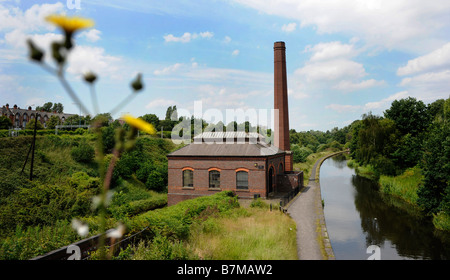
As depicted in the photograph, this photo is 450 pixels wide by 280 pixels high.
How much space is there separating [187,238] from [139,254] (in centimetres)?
314

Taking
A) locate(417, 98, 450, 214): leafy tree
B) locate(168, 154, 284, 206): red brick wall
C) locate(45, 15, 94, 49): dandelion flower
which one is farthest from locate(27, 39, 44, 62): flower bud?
locate(417, 98, 450, 214): leafy tree

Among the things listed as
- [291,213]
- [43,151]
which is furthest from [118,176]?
[291,213]

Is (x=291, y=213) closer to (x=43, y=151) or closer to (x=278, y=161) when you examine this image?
(x=278, y=161)

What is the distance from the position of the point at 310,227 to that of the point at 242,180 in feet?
23.1

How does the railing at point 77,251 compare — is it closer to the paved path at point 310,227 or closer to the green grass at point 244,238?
the green grass at point 244,238

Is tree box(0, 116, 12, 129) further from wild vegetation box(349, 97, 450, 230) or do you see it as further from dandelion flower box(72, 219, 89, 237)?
wild vegetation box(349, 97, 450, 230)

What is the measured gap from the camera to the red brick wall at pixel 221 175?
20094mm

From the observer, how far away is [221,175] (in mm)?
20688

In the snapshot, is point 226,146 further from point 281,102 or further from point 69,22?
point 69,22

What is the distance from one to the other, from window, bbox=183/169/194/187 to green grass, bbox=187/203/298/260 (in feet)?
24.8

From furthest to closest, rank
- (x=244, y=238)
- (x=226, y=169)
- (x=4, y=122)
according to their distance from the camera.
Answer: (x=4, y=122) < (x=226, y=169) < (x=244, y=238)

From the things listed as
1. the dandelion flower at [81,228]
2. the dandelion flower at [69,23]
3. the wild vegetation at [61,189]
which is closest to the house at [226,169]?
the wild vegetation at [61,189]

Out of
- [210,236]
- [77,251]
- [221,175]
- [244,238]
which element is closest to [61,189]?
[221,175]
